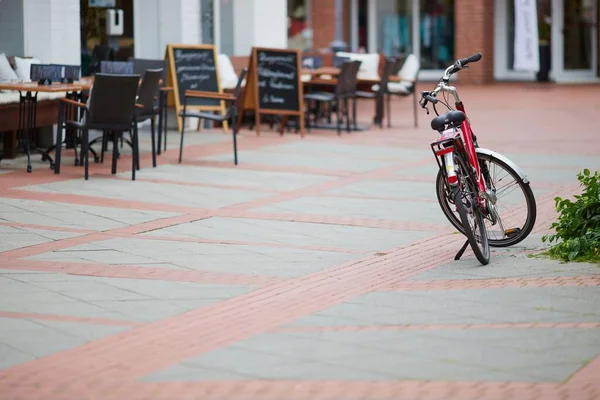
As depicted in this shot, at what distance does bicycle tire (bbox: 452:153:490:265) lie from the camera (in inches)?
291

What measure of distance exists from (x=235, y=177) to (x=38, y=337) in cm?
637

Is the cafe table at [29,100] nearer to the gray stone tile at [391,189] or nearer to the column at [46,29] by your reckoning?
the column at [46,29]

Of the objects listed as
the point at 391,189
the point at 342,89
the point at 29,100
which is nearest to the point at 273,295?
the point at 391,189

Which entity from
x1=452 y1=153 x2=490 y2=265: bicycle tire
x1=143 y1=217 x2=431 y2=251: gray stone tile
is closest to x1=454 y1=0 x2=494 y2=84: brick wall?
x1=143 y1=217 x2=431 y2=251: gray stone tile

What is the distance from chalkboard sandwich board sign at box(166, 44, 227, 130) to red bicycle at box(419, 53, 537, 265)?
8.72 metres

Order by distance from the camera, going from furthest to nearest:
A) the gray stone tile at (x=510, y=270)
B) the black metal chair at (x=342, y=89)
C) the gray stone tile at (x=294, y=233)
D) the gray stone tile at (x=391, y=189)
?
the black metal chair at (x=342, y=89) → the gray stone tile at (x=391, y=189) → the gray stone tile at (x=294, y=233) → the gray stone tile at (x=510, y=270)

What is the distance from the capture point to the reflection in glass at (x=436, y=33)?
32.6 metres

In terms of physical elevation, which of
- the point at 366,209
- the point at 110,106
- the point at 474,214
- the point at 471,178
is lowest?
the point at 366,209

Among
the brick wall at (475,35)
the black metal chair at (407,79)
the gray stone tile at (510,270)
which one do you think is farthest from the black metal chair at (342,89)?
the brick wall at (475,35)

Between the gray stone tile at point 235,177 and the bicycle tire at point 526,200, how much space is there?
128 inches

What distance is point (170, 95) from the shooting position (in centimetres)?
1641

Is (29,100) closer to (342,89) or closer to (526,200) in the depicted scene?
(342,89)

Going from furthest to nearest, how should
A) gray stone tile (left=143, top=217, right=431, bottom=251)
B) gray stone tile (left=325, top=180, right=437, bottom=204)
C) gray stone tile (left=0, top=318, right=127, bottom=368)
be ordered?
gray stone tile (left=325, top=180, right=437, bottom=204), gray stone tile (left=143, top=217, right=431, bottom=251), gray stone tile (left=0, top=318, right=127, bottom=368)

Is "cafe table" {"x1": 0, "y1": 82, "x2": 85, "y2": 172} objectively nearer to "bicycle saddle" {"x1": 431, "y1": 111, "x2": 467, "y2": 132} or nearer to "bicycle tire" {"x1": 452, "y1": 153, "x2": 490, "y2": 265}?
"bicycle saddle" {"x1": 431, "y1": 111, "x2": 467, "y2": 132}
